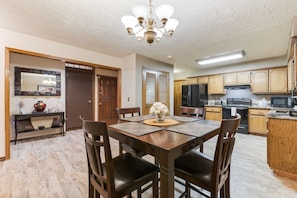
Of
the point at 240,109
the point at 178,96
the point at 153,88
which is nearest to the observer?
the point at 240,109

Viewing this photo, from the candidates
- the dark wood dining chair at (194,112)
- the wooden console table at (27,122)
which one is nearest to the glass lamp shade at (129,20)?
the dark wood dining chair at (194,112)

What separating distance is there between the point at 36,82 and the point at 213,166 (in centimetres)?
455

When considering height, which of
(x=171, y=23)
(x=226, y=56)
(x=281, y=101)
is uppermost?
(x=226, y=56)

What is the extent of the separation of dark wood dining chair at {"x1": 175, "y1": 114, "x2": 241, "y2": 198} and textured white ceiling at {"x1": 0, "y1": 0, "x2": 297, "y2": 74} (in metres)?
1.61

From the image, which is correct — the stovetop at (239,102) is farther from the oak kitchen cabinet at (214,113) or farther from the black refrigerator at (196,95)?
the black refrigerator at (196,95)

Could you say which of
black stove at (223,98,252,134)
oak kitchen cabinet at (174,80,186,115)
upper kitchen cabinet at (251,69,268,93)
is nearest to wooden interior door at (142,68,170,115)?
black stove at (223,98,252,134)

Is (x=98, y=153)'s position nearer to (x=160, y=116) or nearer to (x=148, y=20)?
(x=160, y=116)

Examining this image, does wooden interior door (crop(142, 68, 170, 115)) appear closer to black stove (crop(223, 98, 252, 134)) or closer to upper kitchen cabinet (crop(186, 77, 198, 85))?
upper kitchen cabinet (crop(186, 77, 198, 85))

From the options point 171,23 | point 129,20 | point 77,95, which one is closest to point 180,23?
point 171,23

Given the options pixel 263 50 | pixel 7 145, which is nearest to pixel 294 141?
pixel 263 50

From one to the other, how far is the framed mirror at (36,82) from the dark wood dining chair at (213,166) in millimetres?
4166

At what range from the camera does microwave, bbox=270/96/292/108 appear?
148 inches

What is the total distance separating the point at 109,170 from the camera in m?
0.96

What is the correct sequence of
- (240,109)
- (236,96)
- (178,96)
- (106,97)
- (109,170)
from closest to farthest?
1. (109,170)
2. (240,109)
3. (236,96)
4. (106,97)
5. (178,96)
